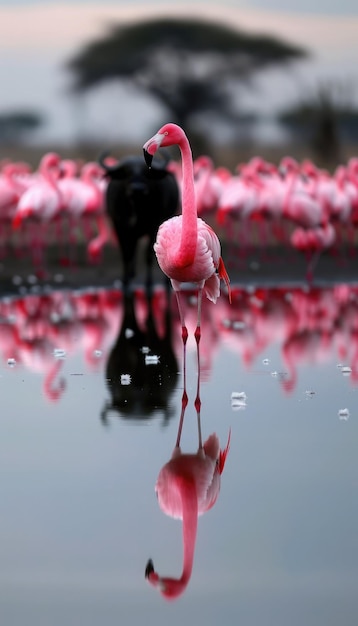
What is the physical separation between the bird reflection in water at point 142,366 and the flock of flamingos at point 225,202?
599 cm

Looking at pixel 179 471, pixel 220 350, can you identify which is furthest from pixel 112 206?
pixel 179 471

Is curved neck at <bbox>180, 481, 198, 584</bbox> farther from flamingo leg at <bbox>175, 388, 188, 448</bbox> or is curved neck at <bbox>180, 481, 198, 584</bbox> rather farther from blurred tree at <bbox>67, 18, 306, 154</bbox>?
blurred tree at <bbox>67, 18, 306, 154</bbox>

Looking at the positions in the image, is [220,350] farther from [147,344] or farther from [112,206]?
[112,206]

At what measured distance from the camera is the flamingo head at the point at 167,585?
163 inches

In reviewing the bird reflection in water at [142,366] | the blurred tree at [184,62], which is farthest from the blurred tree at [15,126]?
the bird reflection in water at [142,366]

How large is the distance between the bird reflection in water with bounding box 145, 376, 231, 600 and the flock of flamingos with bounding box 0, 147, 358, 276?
12.0 m

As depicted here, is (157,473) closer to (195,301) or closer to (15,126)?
(195,301)

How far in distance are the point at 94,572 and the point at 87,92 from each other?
31.2m

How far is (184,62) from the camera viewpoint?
35.6 meters

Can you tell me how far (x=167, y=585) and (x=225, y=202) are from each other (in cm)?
1622

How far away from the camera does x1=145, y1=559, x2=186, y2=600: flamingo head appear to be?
13.6ft

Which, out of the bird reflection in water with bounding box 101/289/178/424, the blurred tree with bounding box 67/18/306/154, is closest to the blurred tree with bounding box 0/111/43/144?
the blurred tree with bounding box 67/18/306/154

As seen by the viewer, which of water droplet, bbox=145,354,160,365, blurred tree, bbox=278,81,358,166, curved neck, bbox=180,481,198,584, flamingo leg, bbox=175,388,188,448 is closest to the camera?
curved neck, bbox=180,481,198,584

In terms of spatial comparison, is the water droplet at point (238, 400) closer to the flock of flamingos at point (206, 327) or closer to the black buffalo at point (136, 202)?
the flock of flamingos at point (206, 327)
